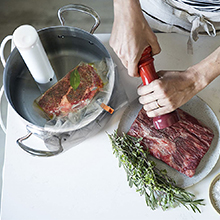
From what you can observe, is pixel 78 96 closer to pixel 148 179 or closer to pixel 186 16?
pixel 148 179

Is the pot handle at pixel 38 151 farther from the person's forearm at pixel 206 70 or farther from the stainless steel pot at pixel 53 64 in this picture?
the person's forearm at pixel 206 70

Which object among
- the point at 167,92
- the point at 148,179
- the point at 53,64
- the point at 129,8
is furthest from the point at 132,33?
the point at 148,179

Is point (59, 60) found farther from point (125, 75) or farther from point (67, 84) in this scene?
point (125, 75)

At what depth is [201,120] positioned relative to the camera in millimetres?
882

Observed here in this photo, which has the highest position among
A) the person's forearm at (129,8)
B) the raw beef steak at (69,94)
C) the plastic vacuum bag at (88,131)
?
the person's forearm at (129,8)

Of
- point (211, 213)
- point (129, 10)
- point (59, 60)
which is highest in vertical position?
point (129, 10)

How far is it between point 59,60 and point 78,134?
0.27 m

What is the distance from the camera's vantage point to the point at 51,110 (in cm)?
85

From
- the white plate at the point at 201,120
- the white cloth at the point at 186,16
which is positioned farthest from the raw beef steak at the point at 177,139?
the white cloth at the point at 186,16

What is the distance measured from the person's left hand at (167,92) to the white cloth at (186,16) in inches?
6.8

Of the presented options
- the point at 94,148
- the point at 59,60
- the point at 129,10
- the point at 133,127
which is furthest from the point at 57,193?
the point at 129,10

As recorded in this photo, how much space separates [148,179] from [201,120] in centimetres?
26

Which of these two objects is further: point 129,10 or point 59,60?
point 59,60

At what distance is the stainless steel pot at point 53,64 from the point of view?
833mm
